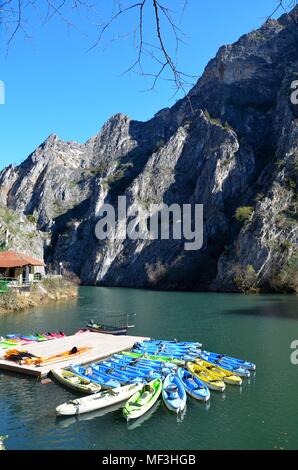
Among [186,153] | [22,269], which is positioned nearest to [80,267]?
[186,153]

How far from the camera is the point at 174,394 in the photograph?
19156 millimetres

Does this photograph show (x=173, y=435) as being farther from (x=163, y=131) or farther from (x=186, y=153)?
(x=163, y=131)

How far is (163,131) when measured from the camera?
192 metres

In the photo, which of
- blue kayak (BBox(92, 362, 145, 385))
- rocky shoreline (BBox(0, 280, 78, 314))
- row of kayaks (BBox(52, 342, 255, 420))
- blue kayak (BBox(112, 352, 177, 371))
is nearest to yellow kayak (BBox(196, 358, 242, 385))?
row of kayaks (BBox(52, 342, 255, 420))

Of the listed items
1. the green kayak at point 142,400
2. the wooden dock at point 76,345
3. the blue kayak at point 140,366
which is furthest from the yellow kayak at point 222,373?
the wooden dock at point 76,345

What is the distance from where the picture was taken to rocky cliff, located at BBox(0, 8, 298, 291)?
106938 mm

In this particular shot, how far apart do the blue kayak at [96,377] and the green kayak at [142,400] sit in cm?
186

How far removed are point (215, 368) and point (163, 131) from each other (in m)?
178

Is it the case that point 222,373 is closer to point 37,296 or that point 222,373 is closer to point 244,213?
point 37,296

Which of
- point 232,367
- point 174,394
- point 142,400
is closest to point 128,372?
point 174,394

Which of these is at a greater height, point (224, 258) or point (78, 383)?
point (224, 258)

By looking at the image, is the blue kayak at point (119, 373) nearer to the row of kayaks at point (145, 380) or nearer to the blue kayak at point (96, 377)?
the row of kayaks at point (145, 380)

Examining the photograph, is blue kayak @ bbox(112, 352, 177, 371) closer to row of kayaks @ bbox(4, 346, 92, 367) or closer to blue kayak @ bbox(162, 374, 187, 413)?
blue kayak @ bbox(162, 374, 187, 413)

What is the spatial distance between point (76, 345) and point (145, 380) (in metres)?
10.3
